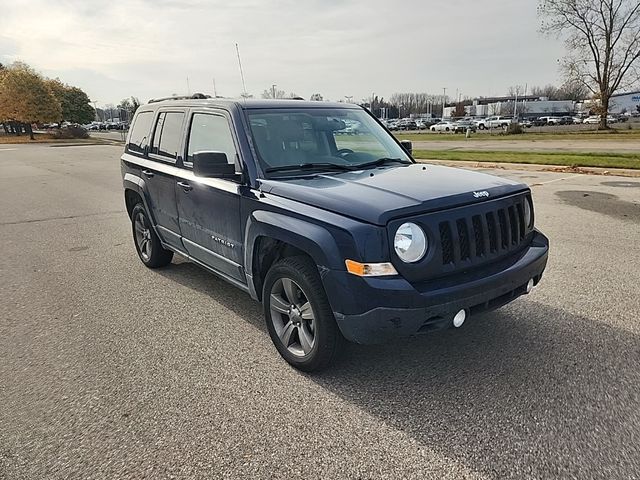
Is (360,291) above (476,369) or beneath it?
above

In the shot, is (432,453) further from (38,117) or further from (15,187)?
(38,117)

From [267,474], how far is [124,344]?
6.68ft

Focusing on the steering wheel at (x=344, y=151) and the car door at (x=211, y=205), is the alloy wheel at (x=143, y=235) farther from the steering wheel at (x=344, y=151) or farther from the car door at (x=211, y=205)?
the steering wheel at (x=344, y=151)

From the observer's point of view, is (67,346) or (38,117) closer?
(67,346)

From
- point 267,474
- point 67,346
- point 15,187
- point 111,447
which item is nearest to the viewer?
point 267,474

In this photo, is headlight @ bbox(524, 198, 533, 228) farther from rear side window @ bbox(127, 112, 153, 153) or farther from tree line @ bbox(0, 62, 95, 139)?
tree line @ bbox(0, 62, 95, 139)

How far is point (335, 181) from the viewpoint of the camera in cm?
354

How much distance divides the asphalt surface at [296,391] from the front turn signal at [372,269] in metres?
0.85

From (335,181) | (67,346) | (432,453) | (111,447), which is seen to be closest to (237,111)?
(335,181)

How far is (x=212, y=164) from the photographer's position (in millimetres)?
3682

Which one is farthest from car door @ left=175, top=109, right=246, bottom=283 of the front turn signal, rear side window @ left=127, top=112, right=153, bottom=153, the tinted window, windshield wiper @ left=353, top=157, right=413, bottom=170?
the front turn signal

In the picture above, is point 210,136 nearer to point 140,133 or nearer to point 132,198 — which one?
point 140,133

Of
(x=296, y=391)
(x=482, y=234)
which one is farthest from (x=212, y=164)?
(x=482, y=234)

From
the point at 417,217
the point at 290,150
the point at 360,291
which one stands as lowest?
the point at 360,291
